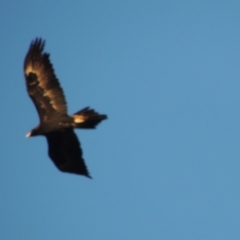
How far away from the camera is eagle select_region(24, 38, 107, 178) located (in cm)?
1455

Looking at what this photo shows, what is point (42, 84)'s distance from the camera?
48.5 ft

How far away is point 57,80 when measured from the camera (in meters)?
14.6

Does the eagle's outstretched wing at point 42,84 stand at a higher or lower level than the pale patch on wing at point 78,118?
higher

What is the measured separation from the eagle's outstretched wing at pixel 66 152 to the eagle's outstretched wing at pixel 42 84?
548 mm

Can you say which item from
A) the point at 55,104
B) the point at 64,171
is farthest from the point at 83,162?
the point at 55,104

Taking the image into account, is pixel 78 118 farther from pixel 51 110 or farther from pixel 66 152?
pixel 66 152

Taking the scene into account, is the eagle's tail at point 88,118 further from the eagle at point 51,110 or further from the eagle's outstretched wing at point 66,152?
the eagle's outstretched wing at point 66,152

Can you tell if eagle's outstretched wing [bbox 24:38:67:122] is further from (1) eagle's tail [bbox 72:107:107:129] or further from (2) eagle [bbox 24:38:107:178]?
(1) eagle's tail [bbox 72:107:107:129]

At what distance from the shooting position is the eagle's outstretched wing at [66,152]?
1471 centimetres

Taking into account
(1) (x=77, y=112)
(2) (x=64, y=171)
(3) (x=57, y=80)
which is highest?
(3) (x=57, y=80)

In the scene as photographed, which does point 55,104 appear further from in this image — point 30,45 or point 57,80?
point 30,45

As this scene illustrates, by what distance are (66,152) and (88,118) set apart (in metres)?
1.84

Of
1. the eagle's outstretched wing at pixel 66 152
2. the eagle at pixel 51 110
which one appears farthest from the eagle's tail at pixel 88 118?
the eagle's outstretched wing at pixel 66 152

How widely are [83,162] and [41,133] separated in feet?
4.27
